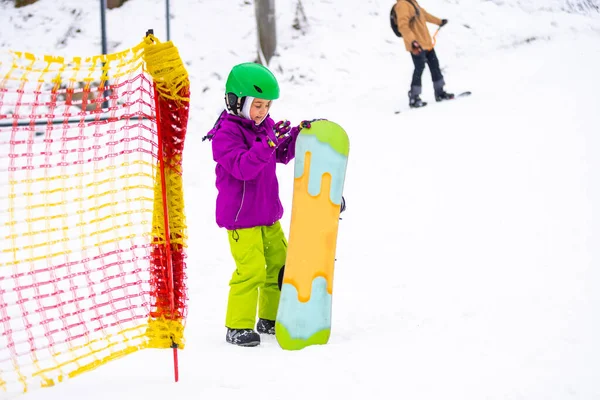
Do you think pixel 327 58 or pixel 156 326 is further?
pixel 327 58

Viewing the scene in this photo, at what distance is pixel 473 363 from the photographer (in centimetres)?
286

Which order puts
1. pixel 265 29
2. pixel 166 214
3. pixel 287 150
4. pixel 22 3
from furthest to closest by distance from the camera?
Result: pixel 22 3, pixel 265 29, pixel 287 150, pixel 166 214

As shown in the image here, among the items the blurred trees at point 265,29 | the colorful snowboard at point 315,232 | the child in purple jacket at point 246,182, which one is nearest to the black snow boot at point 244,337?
the child in purple jacket at point 246,182

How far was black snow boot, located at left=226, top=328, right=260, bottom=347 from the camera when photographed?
11.5ft

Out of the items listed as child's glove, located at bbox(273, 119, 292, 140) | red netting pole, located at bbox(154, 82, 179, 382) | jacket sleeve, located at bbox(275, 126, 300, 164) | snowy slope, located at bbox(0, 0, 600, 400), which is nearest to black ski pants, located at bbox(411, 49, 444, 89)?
snowy slope, located at bbox(0, 0, 600, 400)

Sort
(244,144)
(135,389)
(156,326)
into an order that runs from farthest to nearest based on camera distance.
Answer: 1. (244,144)
2. (156,326)
3. (135,389)

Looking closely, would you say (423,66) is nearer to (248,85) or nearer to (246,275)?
(248,85)

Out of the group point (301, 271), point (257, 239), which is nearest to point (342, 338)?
point (301, 271)

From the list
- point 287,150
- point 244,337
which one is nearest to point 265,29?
point 287,150

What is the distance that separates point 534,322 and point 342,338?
1.01 metres

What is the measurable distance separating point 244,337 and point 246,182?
0.84 metres

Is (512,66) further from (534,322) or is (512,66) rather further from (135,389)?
(135,389)

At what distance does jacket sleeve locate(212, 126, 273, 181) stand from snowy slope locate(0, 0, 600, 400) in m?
0.94

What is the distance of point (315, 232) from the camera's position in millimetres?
3439
